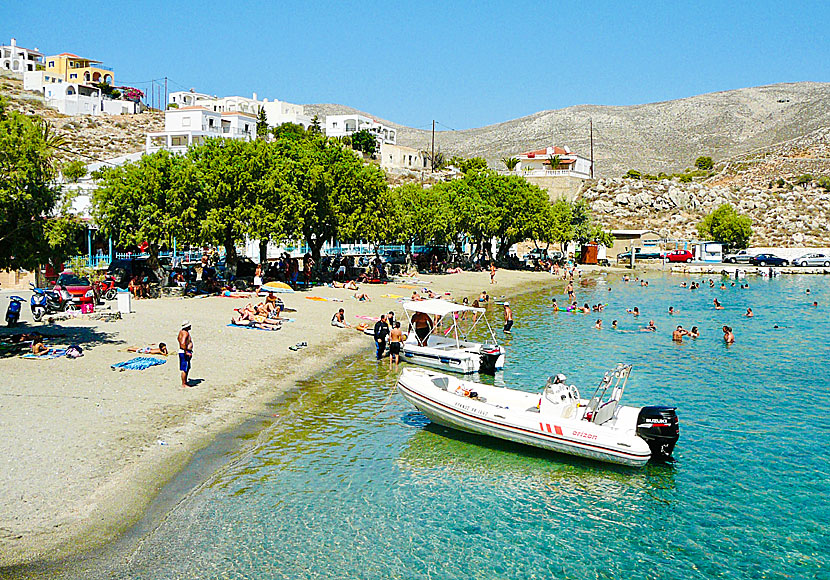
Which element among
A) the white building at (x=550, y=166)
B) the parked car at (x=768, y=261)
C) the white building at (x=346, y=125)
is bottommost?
the parked car at (x=768, y=261)

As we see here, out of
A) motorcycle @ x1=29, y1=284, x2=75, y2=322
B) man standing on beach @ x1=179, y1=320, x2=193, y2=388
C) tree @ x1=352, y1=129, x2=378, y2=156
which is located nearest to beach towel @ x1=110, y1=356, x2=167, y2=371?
man standing on beach @ x1=179, y1=320, x2=193, y2=388

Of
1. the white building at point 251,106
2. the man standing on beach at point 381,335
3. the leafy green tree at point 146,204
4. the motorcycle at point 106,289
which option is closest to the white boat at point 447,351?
the man standing on beach at point 381,335

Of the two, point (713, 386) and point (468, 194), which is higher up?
point (468, 194)

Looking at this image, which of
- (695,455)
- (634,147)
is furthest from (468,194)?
(634,147)

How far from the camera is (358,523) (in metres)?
13.2

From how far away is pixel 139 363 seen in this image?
21125 millimetres

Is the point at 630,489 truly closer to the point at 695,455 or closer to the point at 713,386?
the point at 695,455

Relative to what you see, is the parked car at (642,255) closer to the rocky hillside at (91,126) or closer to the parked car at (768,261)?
the parked car at (768,261)

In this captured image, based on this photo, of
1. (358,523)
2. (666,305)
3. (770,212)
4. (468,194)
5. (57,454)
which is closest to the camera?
(358,523)

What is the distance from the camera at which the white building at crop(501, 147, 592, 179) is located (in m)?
109

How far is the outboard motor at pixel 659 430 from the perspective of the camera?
16.3 m

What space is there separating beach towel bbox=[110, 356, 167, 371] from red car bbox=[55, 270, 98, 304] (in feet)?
30.9

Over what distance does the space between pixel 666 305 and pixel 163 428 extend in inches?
1527

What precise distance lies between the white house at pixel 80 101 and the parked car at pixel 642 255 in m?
89.6
